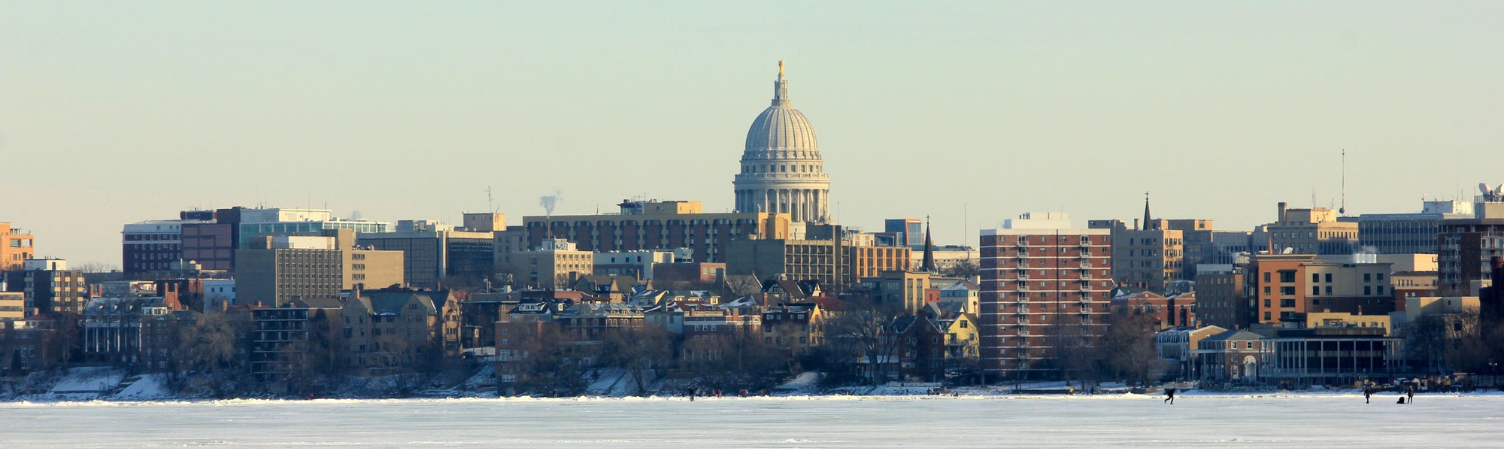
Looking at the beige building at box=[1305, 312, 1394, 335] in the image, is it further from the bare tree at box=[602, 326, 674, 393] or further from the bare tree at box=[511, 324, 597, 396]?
the bare tree at box=[511, 324, 597, 396]

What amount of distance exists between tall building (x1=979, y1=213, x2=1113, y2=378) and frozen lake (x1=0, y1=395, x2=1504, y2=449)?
138 ft

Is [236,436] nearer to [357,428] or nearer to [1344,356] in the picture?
[357,428]

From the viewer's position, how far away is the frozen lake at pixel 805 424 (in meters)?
100

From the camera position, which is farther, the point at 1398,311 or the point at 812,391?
the point at 1398,311

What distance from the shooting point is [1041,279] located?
19062 centimetres

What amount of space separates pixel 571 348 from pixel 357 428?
277ft

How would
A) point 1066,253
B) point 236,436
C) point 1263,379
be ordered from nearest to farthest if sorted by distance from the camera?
point 236,436 < point 1263,379 < point 1066,253

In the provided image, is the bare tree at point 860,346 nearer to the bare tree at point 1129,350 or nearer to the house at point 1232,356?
the bare tree at point 1129,350

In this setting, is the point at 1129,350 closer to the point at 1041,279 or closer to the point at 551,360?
the point at 1041,279

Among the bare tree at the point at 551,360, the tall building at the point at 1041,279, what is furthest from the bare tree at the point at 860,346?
the bare tree at the point at 551,360

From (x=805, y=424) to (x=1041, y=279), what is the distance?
78951 millimetres

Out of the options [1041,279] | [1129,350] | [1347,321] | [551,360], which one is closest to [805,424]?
[1129,350]

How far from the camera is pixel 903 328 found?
631 ft

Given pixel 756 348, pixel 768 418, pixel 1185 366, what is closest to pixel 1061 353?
pixel 1185 366
